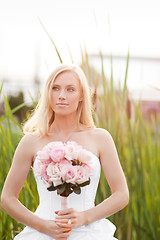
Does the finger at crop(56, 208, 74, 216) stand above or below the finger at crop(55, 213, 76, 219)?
above

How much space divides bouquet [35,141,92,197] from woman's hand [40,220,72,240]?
0.13 metres

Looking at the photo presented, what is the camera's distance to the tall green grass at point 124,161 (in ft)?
6.46

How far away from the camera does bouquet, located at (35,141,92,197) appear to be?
1226 mm

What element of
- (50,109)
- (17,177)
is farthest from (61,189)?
(50,109)

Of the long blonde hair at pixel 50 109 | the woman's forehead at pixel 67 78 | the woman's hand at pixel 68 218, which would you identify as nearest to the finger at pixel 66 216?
the woman's hand at pixel 68 218

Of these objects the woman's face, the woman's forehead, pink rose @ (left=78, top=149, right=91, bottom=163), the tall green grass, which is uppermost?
the woman's forehead

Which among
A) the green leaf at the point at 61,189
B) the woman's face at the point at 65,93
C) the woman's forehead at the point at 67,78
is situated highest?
the woman's forehead at the point at 67,78

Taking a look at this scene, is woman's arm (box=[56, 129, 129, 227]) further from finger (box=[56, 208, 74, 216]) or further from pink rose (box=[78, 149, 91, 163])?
pink rose (box=[78, 149, 91, 163])

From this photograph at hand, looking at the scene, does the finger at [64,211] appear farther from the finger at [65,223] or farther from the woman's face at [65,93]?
the woman's face at [65,93]

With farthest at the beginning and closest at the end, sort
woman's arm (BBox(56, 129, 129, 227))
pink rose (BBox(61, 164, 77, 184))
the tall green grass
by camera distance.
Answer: the tall green grass
woman's arm (BBox(56, 129, 129, 227))
pink rose (BBox(61, 164, 77, 184))

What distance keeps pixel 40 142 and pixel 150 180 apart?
94 cm

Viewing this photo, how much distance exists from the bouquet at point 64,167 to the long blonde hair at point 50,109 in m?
0.25

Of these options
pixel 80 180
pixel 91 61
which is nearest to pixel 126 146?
pixel 91 61

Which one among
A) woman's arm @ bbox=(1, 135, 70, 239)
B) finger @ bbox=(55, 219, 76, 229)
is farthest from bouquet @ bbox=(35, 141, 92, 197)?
woman's arm @ bbox=(1, 135, 70, 239)
